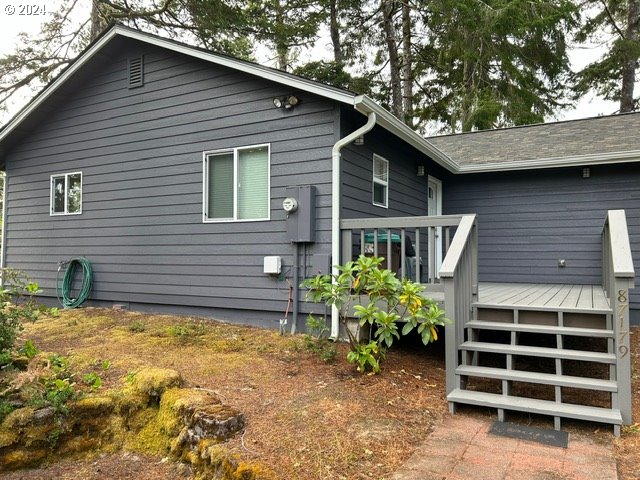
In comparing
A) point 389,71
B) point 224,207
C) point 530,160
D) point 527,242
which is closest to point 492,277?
point 527,242

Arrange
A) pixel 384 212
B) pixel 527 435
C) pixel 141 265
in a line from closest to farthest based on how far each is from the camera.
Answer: pixel 527 435
pixel 384 212
pixel 141 265

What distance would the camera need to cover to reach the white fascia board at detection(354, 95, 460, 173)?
4.92 meters

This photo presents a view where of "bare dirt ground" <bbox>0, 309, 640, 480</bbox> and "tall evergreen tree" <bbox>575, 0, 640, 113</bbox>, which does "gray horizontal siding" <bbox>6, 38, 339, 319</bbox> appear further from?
"tall evergreen tree" <bbox>575, 0, 640, 113</bbox>

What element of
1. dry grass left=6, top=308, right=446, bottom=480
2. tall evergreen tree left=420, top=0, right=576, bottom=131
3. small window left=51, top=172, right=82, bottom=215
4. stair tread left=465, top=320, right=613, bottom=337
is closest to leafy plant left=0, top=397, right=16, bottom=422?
dry grass left=6, top=308, right=446, bottom=480

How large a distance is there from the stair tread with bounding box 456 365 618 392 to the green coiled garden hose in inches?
250

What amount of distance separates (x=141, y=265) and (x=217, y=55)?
3.38 m

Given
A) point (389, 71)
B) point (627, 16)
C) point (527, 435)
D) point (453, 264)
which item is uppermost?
point (627, 16)

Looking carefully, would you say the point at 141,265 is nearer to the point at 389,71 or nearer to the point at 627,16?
the point at 389,71

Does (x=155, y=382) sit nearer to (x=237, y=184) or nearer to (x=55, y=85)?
(x=237, y=184)

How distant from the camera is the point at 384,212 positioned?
657 centimetres

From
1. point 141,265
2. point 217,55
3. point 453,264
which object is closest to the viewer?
point 453,264

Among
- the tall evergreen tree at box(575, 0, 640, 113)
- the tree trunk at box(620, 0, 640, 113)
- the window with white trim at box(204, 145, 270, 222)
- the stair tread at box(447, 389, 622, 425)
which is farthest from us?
the tree trunk at box(620, 0, 640, 113)

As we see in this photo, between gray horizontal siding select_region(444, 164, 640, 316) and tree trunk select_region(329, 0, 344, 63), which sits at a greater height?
tree trunk select_region(329, 0, 344, 63)

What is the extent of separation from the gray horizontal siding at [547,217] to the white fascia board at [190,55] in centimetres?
433
